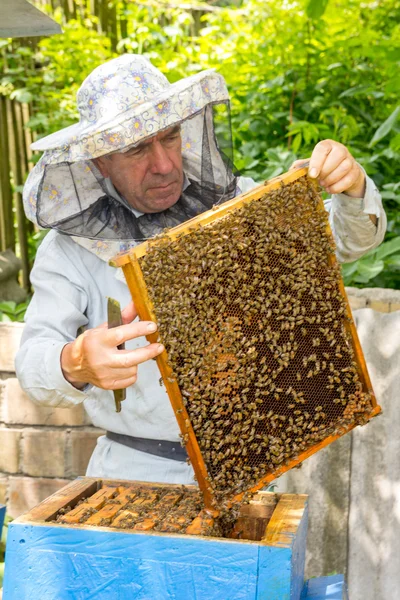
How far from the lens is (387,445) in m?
3.68

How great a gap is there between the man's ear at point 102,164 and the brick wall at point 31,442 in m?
1.69

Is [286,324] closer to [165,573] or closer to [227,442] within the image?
[227,442]

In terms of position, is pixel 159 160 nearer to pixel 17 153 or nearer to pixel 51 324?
pixel 51 324

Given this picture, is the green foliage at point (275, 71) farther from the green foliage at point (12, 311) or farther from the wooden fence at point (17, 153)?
the green foliage at point (12, 311)

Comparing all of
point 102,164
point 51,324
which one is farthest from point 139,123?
point 51,324

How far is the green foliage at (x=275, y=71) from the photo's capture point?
5410mm

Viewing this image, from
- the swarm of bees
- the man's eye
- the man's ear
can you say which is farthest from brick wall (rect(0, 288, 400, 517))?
the swarm of bees

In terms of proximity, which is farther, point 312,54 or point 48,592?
point 312,54

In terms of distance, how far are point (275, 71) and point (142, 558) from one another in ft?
16.4

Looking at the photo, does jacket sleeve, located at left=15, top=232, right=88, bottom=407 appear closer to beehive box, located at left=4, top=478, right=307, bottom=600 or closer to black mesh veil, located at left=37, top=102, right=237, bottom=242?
black mesh veil, located at left=37, top=102, right=237, bottom=242

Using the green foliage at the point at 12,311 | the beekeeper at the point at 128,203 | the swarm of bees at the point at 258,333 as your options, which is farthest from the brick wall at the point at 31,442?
the swarm of bees at the point at 258,333

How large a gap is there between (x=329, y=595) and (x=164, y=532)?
0.54 metres

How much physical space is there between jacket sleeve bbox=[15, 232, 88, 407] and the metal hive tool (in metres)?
0.42

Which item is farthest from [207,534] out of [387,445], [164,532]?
[387,445]
